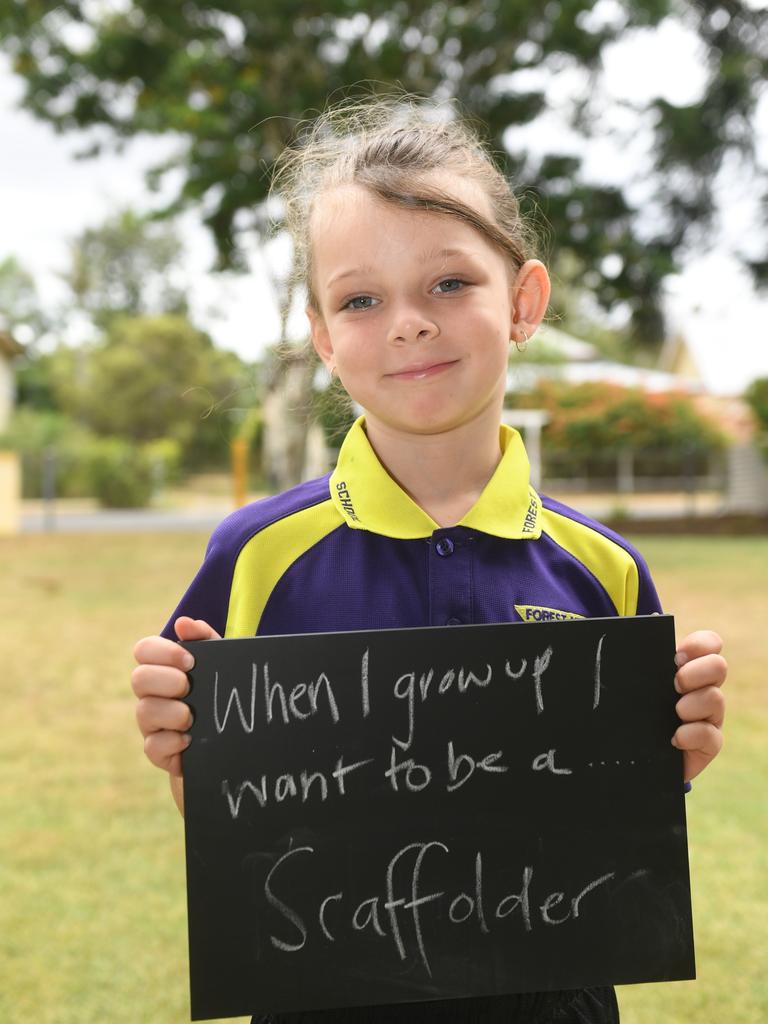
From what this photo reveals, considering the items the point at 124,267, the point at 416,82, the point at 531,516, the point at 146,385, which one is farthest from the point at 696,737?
the point at 124,267

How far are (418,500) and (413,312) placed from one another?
0.30 meters

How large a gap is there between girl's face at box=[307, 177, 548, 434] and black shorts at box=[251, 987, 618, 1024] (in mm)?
784

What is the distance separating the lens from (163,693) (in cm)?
135

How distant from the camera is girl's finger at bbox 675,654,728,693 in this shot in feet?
4.44

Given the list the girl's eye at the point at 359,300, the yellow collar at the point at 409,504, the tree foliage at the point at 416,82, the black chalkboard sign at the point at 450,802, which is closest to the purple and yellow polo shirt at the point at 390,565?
the yellow collar at the point at 409,504

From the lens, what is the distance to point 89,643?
7.19m

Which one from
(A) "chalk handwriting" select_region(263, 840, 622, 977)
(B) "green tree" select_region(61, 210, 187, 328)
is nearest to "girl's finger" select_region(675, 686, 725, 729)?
(A) "chalk handwriting" select_region(263, 840, 622, 977)

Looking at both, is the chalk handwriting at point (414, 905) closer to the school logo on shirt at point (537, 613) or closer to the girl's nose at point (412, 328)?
the school logo on shirt at point (537, 613)

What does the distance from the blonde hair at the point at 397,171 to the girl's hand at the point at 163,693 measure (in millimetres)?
595

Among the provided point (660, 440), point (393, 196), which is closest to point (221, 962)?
point (393, 196)

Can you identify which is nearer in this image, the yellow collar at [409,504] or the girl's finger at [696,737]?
the girl's finger at [696,737]

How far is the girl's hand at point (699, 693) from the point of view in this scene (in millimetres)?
1358

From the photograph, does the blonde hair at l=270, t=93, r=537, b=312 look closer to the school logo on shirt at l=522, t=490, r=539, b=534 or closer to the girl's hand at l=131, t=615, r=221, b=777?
the school logo on shirt at l=522, t=490, r=539, b=534

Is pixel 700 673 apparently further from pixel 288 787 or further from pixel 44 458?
pixel 44 458
